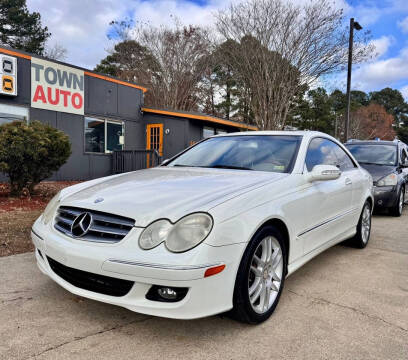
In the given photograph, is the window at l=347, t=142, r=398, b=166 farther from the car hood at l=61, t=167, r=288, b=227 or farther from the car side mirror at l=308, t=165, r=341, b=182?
the car hood at l=61, t=167, r=288, b=227

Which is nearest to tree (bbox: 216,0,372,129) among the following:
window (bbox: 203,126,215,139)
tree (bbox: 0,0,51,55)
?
window (bbox: 203,126,215,139)

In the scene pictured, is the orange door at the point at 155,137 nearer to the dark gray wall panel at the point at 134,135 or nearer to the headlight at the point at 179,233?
the dark gray wall panel at the point at 134,135

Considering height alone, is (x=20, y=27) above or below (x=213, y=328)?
above

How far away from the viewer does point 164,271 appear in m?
1.97

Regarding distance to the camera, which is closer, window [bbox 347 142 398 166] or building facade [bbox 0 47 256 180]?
window [bbox 347 142 398 166]

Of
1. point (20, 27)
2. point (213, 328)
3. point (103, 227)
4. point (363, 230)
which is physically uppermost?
point (20, 27)

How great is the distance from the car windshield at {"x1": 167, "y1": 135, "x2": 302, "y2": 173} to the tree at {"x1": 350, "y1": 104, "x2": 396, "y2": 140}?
35.3 meters

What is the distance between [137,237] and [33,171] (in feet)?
18.3

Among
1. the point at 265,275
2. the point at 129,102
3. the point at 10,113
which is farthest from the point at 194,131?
the point at 265,275

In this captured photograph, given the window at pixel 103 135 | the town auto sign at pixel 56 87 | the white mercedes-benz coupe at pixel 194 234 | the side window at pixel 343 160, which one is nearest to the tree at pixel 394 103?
the window at pixel 103 135

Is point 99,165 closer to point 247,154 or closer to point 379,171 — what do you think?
point 379,171

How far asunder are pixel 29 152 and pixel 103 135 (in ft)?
20.1

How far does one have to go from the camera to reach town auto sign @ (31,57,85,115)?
10195mm

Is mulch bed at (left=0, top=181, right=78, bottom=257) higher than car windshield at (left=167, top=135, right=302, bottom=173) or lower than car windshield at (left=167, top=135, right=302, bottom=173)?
lower
